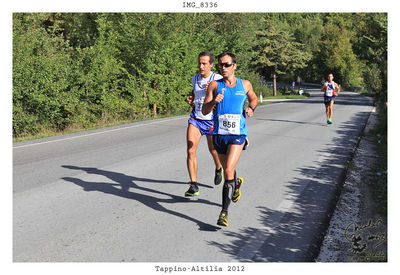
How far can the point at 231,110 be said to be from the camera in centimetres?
532

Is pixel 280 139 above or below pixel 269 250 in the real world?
above

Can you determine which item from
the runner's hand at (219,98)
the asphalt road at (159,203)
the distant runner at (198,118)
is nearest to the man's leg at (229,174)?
the asphalt road at (159,203)

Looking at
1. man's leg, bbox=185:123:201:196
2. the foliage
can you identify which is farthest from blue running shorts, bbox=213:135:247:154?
the foliage

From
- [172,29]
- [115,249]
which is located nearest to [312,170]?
[115,249]

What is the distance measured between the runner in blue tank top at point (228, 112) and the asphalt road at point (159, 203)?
502mm

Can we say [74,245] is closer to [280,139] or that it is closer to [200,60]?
[200,60]

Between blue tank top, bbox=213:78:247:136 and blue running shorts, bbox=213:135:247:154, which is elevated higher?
blue tank top, bbox=213:78:247:136

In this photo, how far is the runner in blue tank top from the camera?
5250 millimetres

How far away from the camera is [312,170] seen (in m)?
8.54

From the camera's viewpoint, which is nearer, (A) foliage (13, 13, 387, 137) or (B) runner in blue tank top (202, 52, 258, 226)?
(B) runner in blue tank top (202, 52, 258, 226)

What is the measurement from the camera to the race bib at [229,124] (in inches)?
211

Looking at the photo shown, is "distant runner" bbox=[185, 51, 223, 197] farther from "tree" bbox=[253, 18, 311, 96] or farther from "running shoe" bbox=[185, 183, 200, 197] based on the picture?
"tree" bbox=[253, 18, 311, 96]

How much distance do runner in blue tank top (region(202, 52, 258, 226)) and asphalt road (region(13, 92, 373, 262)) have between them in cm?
50

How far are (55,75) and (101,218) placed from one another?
33.6 ft
